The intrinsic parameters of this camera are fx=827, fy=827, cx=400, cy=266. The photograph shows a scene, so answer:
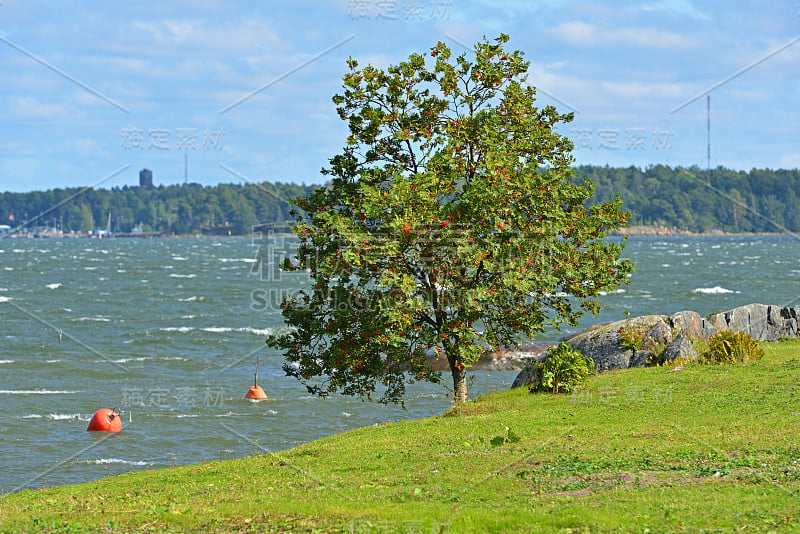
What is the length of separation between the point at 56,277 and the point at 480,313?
110933mm

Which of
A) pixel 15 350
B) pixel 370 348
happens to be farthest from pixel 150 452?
pixel 15 350

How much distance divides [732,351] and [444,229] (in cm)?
1201

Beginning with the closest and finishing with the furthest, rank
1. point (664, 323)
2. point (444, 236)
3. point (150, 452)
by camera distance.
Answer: point (444, 236), point (150, 452), point (664, 323)

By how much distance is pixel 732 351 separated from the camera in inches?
1047

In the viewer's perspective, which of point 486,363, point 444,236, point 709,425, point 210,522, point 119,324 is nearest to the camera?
point 210,522

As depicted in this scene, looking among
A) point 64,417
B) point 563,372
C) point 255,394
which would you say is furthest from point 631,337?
point 64,417

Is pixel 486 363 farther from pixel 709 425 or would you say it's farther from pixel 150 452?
pixel 709 425

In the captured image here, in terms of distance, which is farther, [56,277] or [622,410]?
[56,277]

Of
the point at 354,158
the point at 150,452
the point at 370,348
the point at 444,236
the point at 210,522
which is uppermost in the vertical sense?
the point at 354,158

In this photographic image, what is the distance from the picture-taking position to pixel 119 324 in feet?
217

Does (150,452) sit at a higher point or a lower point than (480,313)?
lower

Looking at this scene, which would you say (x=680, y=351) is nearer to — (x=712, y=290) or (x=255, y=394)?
(x=255, y=394)

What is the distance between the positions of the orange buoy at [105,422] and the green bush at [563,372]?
16722 mm

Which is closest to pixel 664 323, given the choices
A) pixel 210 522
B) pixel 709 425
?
pixel 709 425
